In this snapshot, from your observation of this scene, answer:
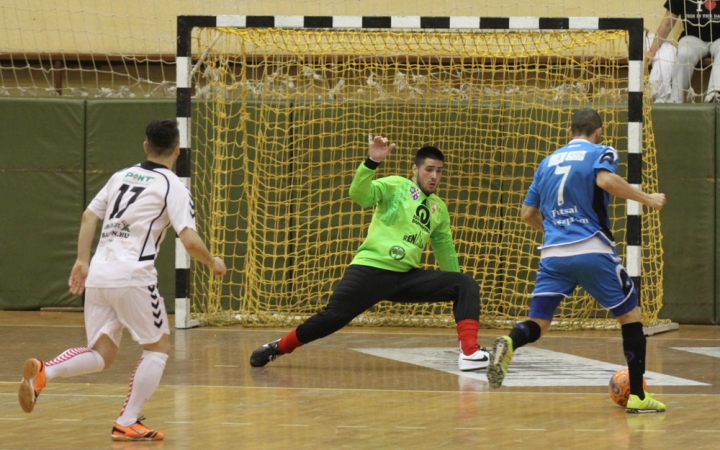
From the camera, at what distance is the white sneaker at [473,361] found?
8.23 meters

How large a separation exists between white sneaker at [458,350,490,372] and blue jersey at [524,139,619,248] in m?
1.67

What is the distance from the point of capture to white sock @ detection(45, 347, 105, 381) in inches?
230

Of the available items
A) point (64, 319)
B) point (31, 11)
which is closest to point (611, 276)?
point (64, 319)

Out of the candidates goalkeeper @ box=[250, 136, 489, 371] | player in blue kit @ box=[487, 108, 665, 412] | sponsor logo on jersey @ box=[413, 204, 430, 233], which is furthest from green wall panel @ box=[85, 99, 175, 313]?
player in blue kit @ box=[487, 108, 665, 412]

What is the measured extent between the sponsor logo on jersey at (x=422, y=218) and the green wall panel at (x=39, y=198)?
213 inches

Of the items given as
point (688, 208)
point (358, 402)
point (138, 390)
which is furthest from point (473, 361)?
point (688, 208)

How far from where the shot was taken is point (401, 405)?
684 centimetres

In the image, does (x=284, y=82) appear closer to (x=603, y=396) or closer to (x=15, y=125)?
(x=15, y=125)

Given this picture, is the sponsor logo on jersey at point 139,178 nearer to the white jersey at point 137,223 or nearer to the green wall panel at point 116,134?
the white jersey at point 137,223

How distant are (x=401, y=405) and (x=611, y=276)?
159 centimetres

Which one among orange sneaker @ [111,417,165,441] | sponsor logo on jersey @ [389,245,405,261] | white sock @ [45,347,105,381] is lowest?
orange sneaker @ [111,417,165,441]

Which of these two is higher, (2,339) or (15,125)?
(15,125)

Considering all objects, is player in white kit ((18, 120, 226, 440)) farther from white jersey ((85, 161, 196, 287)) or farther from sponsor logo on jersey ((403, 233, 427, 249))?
sponsor logo on jersey ((403, 233, 427, 249))

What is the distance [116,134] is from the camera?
1253 cm
